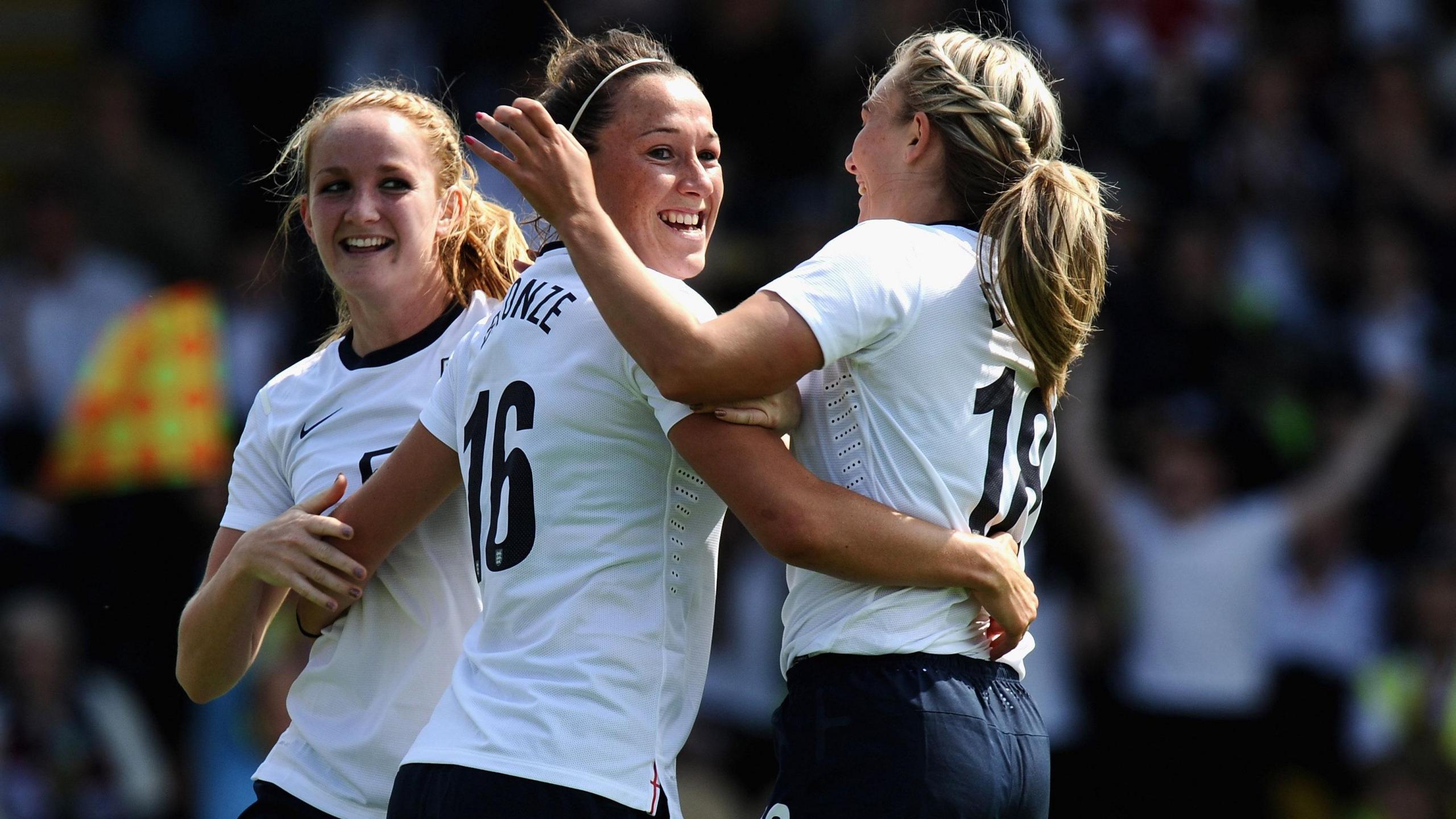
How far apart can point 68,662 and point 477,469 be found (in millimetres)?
5306

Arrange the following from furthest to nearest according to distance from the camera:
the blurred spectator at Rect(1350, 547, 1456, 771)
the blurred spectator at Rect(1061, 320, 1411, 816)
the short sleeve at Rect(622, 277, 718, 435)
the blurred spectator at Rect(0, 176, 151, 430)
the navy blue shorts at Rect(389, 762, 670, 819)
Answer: the blurred spectator at Rect(0, 176, 151, 430)
the blurred spectator at Rect(1350, 547, 1456, 771)
the blurred spectator at Rect(1061, 320, 1411, 816)
the short sleeve at Rect(622, 277, 718, 435)
the navy blue shorts at Rect(389, 762, 670, 819)

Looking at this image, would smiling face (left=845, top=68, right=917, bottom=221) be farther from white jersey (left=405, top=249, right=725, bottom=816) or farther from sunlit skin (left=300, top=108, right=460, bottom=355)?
sunlit skin (left=300, top=108, right=460, bottom=355)

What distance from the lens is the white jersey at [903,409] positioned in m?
2.69

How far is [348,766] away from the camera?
317 centimetres

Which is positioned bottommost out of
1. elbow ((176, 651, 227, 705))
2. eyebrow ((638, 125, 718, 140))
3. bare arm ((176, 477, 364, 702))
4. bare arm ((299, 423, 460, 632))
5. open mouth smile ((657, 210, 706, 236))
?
elbow ((176, 651, 227, 705))

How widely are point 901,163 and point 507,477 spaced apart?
2.91 feet

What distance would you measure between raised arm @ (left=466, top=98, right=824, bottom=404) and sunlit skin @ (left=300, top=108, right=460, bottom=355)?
68 centimetres

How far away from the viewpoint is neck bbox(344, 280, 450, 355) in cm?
337

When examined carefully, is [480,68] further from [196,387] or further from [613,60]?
[613,60]

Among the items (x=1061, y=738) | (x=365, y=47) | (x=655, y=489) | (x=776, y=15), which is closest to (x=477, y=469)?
(x=655, y=489)

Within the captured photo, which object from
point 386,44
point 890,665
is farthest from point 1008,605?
point 386,44

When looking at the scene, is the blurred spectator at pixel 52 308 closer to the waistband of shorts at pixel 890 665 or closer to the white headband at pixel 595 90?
the white headband at pixel 595 90

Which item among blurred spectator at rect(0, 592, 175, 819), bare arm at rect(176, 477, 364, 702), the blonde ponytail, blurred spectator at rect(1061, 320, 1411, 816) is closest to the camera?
the blonde ponytail

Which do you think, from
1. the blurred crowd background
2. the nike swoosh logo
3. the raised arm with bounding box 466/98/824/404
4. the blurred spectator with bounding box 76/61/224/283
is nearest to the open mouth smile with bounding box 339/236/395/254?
the nike swoosh logo
